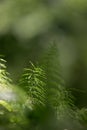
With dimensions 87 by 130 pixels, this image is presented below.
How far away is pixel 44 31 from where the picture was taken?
352cm

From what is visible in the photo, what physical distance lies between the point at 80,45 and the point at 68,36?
0.55 ft

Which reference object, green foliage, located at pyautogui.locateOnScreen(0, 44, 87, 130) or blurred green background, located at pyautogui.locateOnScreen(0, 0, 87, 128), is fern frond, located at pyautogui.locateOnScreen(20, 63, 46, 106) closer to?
green foliage, located at pyautogui.locateOnScreen(0, 44, 87, 130)

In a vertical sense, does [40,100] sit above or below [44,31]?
below

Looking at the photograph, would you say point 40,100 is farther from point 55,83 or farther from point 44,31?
point 44,31

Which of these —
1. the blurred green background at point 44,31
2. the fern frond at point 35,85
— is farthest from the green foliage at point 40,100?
the blurred green background at point 44,31

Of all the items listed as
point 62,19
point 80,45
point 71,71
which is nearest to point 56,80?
point 71,71

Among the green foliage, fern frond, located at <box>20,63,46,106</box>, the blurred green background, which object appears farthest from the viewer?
the blurred green background

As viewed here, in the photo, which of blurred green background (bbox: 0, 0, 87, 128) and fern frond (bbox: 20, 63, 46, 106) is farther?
blurred green background (bbox: 0, 0, 87, 128)

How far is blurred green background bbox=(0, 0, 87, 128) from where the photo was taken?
328 cm

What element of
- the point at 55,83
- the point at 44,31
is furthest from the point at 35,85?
the point at 44,31

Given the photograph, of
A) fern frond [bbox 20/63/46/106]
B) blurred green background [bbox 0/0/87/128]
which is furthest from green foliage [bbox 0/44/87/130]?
blurred green background [bbox 0/0/87/128]

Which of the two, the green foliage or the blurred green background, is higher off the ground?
the blurred green background

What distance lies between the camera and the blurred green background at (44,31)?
328 cm

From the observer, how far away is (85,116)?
151cm
